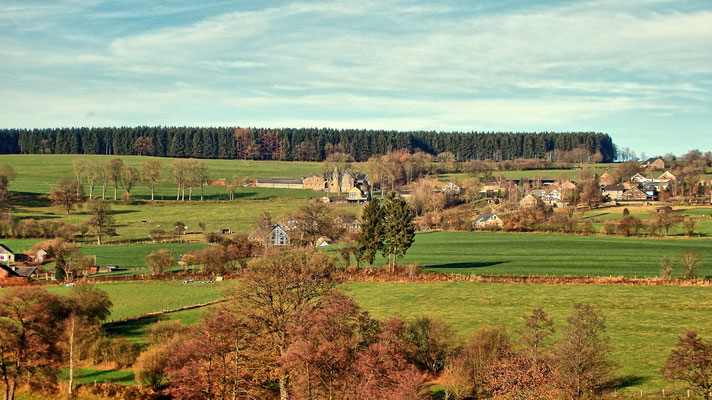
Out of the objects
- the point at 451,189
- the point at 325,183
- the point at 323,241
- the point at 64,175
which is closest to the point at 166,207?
the point at 323,241

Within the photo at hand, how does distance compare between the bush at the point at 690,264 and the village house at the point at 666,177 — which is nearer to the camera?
the bush at the point at 690,264

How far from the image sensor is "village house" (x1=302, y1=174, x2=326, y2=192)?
569 ft

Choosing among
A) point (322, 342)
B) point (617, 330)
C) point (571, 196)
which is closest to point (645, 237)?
point (571, 196)

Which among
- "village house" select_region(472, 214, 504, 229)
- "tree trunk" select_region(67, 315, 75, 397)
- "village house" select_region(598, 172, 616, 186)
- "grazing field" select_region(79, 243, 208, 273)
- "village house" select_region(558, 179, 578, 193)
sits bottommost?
"grazing field" select_region(79, 243, 208, 273)

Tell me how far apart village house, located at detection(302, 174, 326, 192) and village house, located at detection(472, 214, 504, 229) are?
68832 mm

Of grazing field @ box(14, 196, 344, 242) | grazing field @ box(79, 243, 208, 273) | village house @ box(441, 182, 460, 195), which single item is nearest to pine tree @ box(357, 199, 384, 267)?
grazing field @ box(79, 243, 208, 273)

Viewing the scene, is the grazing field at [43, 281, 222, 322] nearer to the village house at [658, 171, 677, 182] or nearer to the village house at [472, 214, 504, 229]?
the village house at [472, 214, 504, 229]

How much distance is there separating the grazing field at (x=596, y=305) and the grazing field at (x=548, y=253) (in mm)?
9487

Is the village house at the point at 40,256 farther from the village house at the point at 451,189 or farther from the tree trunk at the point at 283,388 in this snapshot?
the village house at the point at 451,189

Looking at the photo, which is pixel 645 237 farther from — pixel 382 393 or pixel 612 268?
pixel 382 393

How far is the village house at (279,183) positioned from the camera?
173 meters

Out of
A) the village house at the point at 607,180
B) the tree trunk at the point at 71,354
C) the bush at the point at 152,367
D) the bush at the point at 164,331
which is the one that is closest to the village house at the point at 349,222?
the bush at the point at 164,331

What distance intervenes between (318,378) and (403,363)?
4.26m

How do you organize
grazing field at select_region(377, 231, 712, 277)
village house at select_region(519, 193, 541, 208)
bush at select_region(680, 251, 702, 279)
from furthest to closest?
village house at select_region(519, 193, 541, 208)
grazing field at select_region(377, 231, 712, 277)
bush at select_region(680, 251, 702, 279)
